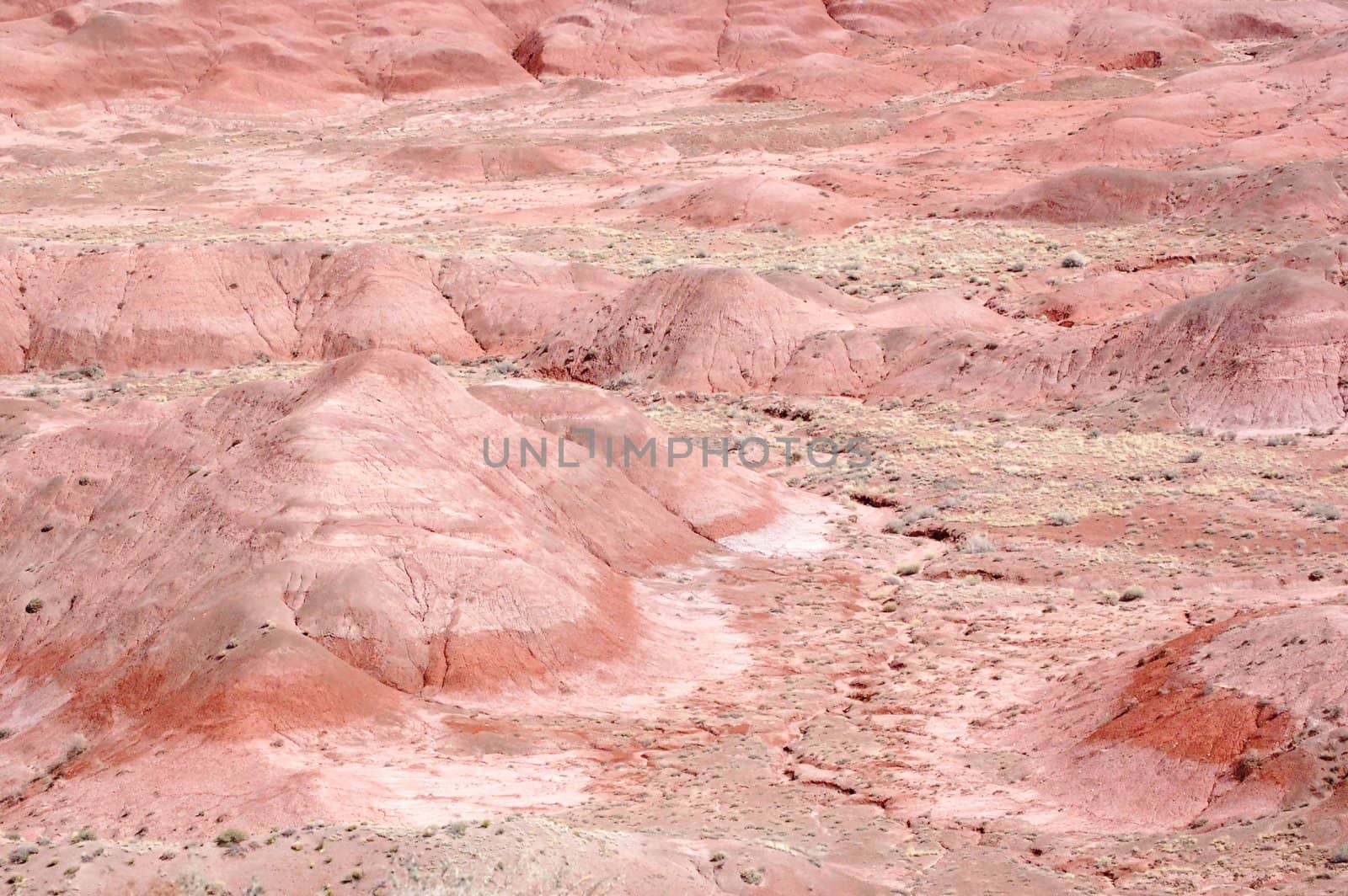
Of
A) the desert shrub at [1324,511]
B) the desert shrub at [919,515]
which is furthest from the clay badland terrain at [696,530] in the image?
the desert shrub at [1324,511]

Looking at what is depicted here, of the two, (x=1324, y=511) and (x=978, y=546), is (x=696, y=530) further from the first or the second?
(x=1324, y=511)

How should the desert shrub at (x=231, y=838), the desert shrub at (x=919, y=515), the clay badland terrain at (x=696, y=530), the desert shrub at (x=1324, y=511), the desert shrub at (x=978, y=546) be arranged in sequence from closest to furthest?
the desert shrub at (x=231, y=838) < the clay badland terrain at (x=696, y=530) < the desert shrub at (x=1324, y=511) < the desert shrub at (x=978, y=546) < the desert shrub at (x=919, y=515)

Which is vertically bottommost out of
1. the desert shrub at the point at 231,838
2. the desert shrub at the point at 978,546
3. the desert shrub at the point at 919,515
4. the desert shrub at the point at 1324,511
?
the desert shrub at the point at 919,515

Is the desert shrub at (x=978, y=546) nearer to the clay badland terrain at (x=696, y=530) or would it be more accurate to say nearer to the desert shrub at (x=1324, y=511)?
the clay badland terrain at (x=696, y=530)

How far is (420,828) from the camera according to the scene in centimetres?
1741

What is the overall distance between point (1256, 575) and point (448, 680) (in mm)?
14308

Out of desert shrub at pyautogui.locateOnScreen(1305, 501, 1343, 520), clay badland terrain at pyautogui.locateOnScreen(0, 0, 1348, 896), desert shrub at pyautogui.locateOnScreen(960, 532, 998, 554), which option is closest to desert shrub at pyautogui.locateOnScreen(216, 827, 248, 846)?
clay badland terrain at pyautogui.locateOnScreen(0, 0, 1348, 896)

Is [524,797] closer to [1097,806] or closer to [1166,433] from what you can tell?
[1097,806]

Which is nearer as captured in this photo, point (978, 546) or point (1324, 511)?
point (1324, 511)

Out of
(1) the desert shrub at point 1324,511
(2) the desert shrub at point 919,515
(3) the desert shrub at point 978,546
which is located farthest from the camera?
(2) the desert shrub at point 919,515

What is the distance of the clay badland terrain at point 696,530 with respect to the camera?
18938 mm

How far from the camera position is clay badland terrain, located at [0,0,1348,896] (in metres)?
18.9

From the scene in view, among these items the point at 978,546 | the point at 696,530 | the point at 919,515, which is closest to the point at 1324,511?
the point at 978,546

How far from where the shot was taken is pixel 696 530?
32688mm
